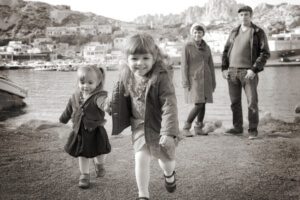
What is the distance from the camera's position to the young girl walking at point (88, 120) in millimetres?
2428

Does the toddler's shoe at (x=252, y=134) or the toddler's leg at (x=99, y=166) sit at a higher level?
the toddler's leg at (x=99, y=166)

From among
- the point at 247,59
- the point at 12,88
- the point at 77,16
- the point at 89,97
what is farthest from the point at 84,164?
the point at 12,88

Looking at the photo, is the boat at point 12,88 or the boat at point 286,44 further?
the boat at point 286,44

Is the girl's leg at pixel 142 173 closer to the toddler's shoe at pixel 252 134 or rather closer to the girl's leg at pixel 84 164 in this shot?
the girl's leg at pixel 84 164

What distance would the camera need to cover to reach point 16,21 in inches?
253

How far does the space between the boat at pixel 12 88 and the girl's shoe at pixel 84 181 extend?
5.61 meters

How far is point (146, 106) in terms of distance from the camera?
6.75 feet

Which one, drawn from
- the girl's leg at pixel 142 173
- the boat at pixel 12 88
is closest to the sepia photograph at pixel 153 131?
the girl's leg at pixel 142 173

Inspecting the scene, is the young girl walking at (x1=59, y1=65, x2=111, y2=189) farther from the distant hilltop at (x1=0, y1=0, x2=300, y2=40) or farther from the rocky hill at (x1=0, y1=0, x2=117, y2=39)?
the rocky hill at (x1=0, y1=0, x2=117, y2=39)

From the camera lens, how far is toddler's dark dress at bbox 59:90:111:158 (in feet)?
7.99

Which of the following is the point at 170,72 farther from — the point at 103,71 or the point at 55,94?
the point at 55,94

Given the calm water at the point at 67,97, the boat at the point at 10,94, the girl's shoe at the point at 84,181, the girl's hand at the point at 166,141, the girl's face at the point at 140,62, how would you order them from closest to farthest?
1. the girl's hand at the point at 166,141
2. the girl's face at the point at 140,62
3. the girl's shoe at the point at 84,181
4. the calm water at the point at 67,97
5. the boat at the point at 10,94

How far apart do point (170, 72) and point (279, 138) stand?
7.03ft

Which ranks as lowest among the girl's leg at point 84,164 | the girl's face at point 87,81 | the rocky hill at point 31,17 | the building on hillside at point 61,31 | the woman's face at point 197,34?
the girl's leg at point 84,164
